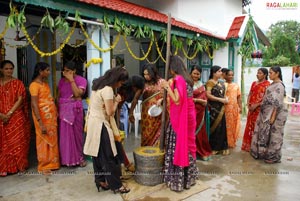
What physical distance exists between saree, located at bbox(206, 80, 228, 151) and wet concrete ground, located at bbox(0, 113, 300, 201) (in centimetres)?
23

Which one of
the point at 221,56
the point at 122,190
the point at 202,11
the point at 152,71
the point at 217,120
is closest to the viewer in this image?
the point at 122,190

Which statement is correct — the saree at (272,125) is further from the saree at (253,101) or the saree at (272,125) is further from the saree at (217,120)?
the saree at (217,120)

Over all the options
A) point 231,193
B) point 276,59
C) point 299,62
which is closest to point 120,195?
point 231,193

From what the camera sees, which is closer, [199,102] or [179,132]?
[179,132]

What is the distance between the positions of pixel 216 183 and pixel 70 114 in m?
2.29

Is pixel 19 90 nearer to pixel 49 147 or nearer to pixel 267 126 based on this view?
pixel 49 147

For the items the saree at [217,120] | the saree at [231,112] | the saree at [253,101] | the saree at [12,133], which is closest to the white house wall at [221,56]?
the saree at [231,112]

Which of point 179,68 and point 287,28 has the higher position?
point 287,28

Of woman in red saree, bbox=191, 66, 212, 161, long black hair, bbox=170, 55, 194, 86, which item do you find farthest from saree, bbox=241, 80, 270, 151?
long black hair, bbox=170, 55, 194, 86

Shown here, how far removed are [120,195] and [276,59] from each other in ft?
59.6

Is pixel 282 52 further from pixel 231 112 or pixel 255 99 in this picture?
pixel 255 99

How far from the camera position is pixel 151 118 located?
426 cm

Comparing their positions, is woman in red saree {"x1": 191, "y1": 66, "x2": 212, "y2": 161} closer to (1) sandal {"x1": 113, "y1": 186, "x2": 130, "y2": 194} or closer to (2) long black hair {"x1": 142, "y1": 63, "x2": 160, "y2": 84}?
(2) long black hair {"x1": 142, "y1": 63, "x2": 160, "y2": 84}

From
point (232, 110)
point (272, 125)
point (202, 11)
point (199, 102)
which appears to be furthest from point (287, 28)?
point (199, 102)
